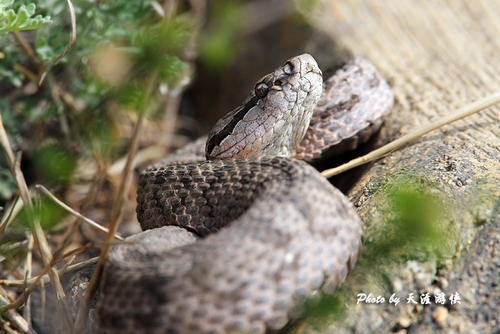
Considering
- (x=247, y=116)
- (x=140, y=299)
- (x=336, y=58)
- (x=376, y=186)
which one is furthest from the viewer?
(x=336, y=58)

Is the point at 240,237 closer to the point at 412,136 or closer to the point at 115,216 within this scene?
the point at 115,216

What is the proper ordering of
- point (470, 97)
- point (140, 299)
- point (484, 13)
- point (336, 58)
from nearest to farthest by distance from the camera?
point (140, 299)
point (470, 97)
point (336, 58)
point (484, 13)

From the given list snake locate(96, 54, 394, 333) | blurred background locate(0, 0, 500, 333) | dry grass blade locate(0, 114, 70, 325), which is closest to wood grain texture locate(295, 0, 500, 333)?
blurred background locate(0, 0, 500, 333)

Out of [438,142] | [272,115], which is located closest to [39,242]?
[272,115]

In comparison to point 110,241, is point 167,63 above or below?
above

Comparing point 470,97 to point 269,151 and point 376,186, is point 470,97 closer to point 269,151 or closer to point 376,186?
point 376,186

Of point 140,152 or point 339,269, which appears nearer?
point 339,269

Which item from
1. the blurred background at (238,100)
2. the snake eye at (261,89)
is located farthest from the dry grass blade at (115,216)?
the snake eye at (261,89)

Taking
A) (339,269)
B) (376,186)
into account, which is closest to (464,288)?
(339,269)
